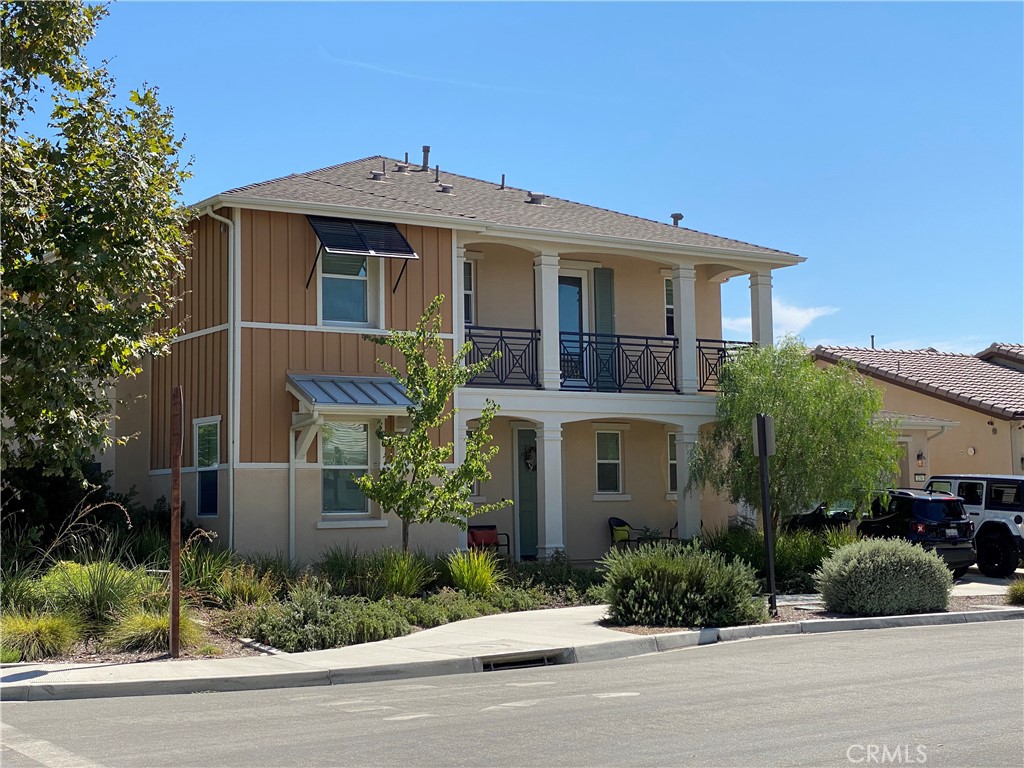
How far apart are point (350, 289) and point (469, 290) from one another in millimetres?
3356

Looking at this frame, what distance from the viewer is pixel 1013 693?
9.48m

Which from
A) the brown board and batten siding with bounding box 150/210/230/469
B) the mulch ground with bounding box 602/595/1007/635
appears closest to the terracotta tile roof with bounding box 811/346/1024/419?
the mulch ground with bounding box 602/595/1007/635

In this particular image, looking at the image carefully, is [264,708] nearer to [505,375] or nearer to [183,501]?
[183,501]

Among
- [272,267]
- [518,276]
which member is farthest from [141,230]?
[518,276]

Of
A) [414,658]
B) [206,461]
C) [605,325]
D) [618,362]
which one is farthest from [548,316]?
[414,658]

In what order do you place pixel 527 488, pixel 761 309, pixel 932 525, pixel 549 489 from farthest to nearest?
pixel 761 309 < pixel 527 488 < pixel 549 489 < pixel 932 525

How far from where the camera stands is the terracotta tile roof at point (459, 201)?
19406 mm

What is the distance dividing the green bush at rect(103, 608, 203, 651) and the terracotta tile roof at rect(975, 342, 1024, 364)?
2726cm

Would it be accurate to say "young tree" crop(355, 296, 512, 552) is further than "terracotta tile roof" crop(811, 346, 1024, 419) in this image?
No

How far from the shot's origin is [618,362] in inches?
908

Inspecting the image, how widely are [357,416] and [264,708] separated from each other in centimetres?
962

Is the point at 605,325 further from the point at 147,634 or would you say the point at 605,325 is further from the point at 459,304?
the point at 147,634

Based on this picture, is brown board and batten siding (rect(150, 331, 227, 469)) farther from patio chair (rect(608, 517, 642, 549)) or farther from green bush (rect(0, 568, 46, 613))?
patio chair (rect(608, 517, 642, 549))

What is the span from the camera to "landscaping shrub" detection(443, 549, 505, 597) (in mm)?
17234
